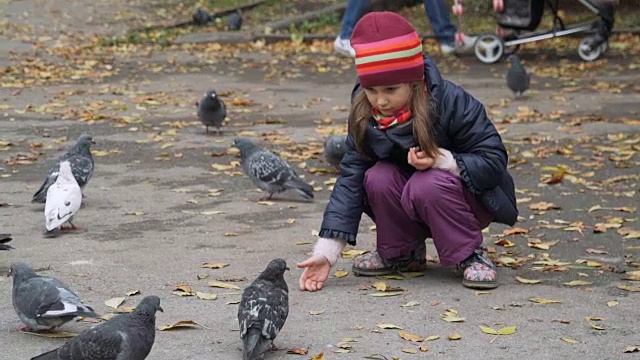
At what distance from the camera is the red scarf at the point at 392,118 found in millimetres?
5728

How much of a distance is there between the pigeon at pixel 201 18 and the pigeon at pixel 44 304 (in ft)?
53.4

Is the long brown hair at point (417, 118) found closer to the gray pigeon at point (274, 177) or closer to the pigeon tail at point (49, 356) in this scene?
the pigeon tail at point (49, 356)

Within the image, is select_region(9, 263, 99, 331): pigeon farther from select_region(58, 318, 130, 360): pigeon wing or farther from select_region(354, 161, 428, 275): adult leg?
select_region(354, 161, 428, 275): adult leg

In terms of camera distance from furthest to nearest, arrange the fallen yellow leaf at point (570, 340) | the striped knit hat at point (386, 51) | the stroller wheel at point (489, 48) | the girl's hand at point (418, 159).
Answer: the stroller wheel at point (489, 48), the girl's hand at point (418, 159), the striped knit hat at point (386, 51), the fallen yellow leaf at point (570, 340)

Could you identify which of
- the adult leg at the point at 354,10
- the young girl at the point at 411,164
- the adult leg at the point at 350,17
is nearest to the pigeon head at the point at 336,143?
the young girl at the point at 411,164

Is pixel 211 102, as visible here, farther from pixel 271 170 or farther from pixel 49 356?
pixel 49 356

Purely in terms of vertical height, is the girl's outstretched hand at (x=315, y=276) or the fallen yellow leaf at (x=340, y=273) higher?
the girl's outstretched hand at (x=315, y=276)

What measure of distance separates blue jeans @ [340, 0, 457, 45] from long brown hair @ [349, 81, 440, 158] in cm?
885

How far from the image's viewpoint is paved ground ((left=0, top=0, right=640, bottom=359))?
5242 millimetres

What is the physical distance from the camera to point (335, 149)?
29.4 feet

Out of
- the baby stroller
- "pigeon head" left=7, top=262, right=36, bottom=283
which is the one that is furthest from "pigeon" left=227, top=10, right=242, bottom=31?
"pigeon head" left=7, top=262, right=36, bottom=283

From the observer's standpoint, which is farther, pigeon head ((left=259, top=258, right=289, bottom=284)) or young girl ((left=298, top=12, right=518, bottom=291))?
young girl ((left=298, top=12, right=518, bottom=291))

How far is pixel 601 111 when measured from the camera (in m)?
12.1

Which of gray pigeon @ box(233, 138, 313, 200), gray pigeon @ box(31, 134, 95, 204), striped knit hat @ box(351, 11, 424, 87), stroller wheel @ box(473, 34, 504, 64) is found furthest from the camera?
stroller wheel @ box(473, 34, 504, 64)
